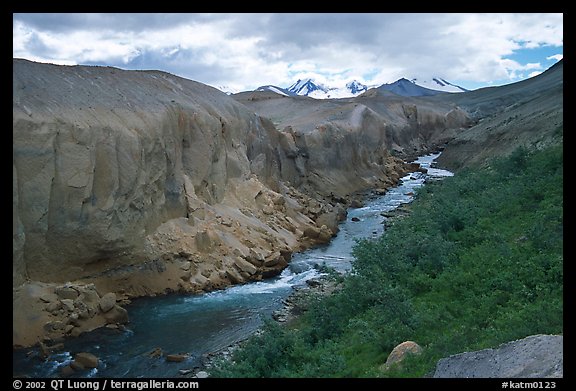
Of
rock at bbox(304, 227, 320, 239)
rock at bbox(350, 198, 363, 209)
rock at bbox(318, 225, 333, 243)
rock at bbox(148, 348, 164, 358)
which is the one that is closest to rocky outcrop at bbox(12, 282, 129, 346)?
rock at bbox(148, 348, 164, 358)

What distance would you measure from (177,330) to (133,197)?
5.12 meters

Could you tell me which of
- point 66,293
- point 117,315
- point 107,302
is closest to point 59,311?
point 66,293

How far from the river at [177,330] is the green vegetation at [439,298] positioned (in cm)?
197

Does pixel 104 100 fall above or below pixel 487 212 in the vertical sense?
above

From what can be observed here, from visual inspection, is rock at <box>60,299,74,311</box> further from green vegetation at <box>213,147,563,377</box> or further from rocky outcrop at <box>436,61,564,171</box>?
rocky outcrop at <box>436,61,564,171</box>

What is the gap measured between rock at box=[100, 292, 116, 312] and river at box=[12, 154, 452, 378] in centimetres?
66

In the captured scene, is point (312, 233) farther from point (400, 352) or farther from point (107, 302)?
point (400, 352)

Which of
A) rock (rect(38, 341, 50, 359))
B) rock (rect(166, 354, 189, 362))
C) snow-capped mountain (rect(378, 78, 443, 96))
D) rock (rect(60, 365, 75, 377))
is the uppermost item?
snow-capped mountain (rect(378, 78, 443, 96))

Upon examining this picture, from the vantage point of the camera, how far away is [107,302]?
48.4ft

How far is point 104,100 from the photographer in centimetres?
1825

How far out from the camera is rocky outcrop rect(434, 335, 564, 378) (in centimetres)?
609

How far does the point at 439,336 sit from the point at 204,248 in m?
11.5
